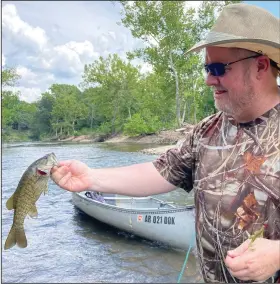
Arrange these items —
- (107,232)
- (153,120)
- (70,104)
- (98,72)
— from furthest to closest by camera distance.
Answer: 1. (70,104)
2. (98,72)
3. (153,120)
4. (107,232)

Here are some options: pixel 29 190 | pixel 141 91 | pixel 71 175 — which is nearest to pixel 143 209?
pixel 29 190

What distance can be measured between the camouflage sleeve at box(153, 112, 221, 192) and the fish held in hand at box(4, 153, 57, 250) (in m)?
0.69

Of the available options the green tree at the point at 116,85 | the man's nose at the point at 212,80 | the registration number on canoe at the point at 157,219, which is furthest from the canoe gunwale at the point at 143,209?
the green tree at the point at 116,85

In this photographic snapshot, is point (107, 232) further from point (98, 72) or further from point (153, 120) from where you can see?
point (98, 72)

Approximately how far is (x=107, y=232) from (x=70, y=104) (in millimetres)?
72218

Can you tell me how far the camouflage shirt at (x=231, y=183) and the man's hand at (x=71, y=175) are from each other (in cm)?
64

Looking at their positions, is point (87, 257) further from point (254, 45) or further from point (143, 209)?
point (254, 45)

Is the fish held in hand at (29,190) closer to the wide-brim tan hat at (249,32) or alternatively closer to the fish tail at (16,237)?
the fish tail at (16,237)

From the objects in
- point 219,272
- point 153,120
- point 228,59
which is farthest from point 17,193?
point 153,120

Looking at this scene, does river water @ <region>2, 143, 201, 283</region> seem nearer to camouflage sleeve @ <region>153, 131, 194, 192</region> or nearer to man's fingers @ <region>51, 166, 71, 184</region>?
camouflage sleeve @ <region>153, 131, 194, 192</region>

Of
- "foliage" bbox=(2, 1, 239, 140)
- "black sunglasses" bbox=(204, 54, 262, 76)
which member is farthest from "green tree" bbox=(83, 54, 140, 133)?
"black sunglasses" bbox=(204, 54, 262, 76)

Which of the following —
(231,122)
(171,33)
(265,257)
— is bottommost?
(265,257)

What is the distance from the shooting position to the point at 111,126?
215 feet

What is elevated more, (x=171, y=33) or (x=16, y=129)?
(x=171, y=33)
